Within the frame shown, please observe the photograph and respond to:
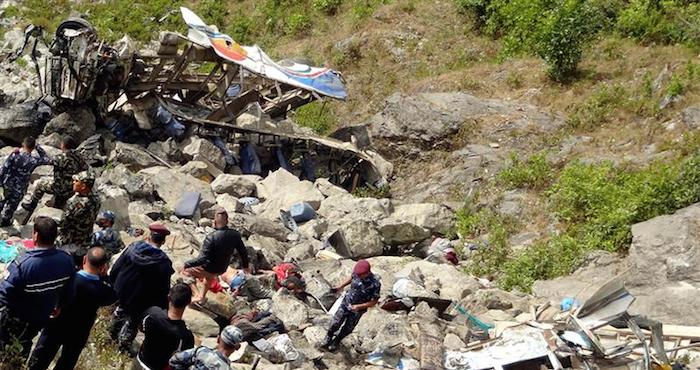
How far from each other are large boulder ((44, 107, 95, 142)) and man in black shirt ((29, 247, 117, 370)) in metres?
8.52

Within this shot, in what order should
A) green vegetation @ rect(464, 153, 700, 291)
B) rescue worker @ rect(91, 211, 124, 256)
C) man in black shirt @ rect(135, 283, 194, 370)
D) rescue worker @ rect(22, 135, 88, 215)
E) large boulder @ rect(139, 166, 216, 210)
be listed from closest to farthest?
man in black shirt @ rect(135, 283, 194, 370), rescue worker @ rect(91, 211, 124, 256), rescue worker @ rect(22, 135, 88, 215), green vegetation @ rect(464, 153, 700, 291), large boulder @ rect(139, 166, 216, 210)

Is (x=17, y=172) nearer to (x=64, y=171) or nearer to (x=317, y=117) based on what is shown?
(x=64, y=171)

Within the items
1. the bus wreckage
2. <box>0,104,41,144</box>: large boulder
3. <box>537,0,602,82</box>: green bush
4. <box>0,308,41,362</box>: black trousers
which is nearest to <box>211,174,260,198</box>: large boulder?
the bus wreckage

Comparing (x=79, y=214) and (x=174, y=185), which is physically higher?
(x=79, y=214)

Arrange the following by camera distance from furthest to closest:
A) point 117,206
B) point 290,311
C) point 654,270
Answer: point 654,270
point 117,206
point 290,311

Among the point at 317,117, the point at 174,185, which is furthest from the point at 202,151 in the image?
the point at 317,117

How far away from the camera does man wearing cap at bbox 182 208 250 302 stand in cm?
808

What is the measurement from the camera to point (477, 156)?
1563cm

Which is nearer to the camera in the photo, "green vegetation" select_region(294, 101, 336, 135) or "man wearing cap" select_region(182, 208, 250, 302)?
"man wearing cap" select_region(182, 208, 250, 302)

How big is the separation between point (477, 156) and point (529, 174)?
1.43 m

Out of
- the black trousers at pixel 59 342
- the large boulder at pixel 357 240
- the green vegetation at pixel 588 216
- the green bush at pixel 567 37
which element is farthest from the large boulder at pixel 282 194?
the black trousers at pixel 59 342

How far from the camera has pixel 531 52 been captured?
19031 mm

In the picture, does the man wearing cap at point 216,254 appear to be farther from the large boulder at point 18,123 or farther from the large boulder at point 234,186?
the large boulder at point 18,123

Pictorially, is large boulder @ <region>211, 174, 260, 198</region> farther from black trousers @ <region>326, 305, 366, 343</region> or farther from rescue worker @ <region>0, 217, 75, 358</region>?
rescue worker @ <region>0, 217, 75, 358</region>
